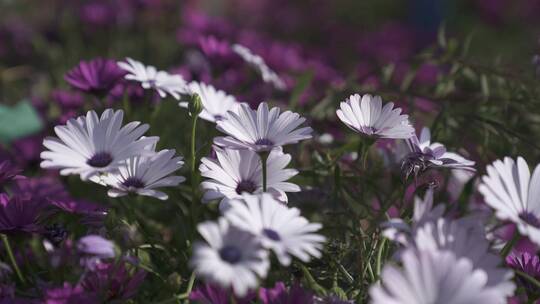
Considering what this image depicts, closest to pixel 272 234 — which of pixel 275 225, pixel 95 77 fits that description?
pixel 275 225

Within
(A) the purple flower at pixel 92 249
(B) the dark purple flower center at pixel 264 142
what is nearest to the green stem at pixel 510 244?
(B) the dark purple flower center at pixel 264 142

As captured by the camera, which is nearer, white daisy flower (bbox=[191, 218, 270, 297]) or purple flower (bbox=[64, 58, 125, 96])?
white daisy flower (bbox=[191, 218, 270, 297])

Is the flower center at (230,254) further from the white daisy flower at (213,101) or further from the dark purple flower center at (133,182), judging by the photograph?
the white daisy flower at (213,101)

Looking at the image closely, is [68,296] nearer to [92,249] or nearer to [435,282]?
[92,249]

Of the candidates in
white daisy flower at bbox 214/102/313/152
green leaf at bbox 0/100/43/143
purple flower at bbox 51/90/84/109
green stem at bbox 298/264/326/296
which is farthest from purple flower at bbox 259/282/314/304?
green leaf at bbox 0/100/43/143

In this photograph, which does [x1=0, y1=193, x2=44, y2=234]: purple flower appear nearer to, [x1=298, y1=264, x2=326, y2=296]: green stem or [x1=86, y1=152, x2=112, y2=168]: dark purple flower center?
[x1=86, y1=152, x2=112, y2=168]: dark purple flower center

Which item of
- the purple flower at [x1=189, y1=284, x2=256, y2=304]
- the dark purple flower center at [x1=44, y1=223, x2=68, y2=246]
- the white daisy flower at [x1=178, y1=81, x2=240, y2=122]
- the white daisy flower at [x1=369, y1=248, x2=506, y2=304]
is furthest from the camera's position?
the white daisy flower at [x1=178, y1=81, x2=240, y2=122]
